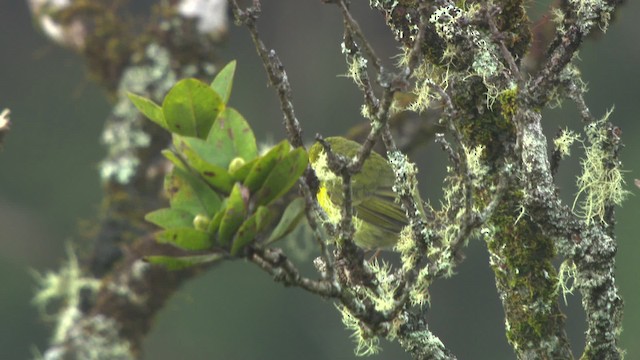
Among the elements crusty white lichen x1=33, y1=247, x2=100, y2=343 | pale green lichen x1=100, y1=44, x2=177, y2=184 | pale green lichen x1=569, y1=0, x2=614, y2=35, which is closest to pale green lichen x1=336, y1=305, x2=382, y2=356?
pale green lichen x1=569, y1=0, x2=614, y2=35

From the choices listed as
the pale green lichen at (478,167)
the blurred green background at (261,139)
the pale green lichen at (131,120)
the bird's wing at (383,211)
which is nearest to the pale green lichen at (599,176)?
the pale green lichen at (478,167)

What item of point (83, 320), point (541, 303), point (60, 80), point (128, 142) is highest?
point (60, 80)

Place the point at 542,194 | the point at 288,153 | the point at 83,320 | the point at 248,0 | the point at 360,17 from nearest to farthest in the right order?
the point at 288,153, the point at 542,194, the point at 83,320, the point at 248,0, the point at 360,17

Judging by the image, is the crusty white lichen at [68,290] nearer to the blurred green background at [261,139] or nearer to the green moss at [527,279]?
the green moss at [527,279]

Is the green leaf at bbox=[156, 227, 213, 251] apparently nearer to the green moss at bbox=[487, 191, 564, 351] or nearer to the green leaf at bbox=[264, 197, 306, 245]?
the green leaf at bbox=[264, 197, 306, 245]

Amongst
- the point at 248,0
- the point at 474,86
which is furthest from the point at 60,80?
the point at 474,86

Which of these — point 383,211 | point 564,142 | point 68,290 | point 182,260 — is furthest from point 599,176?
point 68,290

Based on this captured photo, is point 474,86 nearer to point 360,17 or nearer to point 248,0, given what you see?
point 248,0

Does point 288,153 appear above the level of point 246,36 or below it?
below
